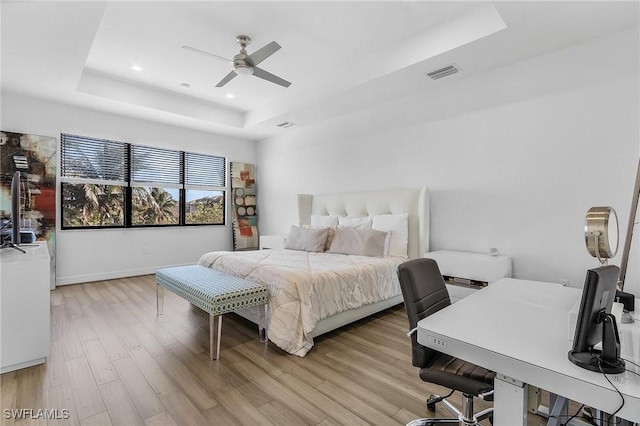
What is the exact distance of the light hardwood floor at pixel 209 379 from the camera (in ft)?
5.57

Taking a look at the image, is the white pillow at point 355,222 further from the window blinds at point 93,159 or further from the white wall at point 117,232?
the window blinds at point 93,159

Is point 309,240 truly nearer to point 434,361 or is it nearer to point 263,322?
point 263,322

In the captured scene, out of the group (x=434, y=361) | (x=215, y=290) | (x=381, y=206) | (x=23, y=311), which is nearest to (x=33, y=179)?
(x=23, y=311)

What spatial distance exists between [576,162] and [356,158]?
8.62ft

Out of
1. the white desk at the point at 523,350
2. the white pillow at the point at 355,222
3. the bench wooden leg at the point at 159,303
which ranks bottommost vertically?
the bench wooden leg at the point at 159,303

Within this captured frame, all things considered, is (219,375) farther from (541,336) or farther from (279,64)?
(279,64)

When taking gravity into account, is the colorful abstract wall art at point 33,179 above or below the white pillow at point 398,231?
above

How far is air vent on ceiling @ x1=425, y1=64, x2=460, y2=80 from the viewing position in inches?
122

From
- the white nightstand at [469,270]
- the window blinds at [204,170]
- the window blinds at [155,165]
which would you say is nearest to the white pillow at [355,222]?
the white nightstand at [469,270]

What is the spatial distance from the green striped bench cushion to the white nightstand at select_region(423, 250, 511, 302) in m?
1.93

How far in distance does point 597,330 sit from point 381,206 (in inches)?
128

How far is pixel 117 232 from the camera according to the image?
16.0ft

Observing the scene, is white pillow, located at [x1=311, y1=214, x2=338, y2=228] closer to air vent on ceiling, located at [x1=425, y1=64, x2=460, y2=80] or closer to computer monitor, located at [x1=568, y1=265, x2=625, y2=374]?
air vent on ceiling, located at [x1=425, y1=64, x2=460, y2=80]

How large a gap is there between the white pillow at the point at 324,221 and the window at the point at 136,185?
2.38 meters
